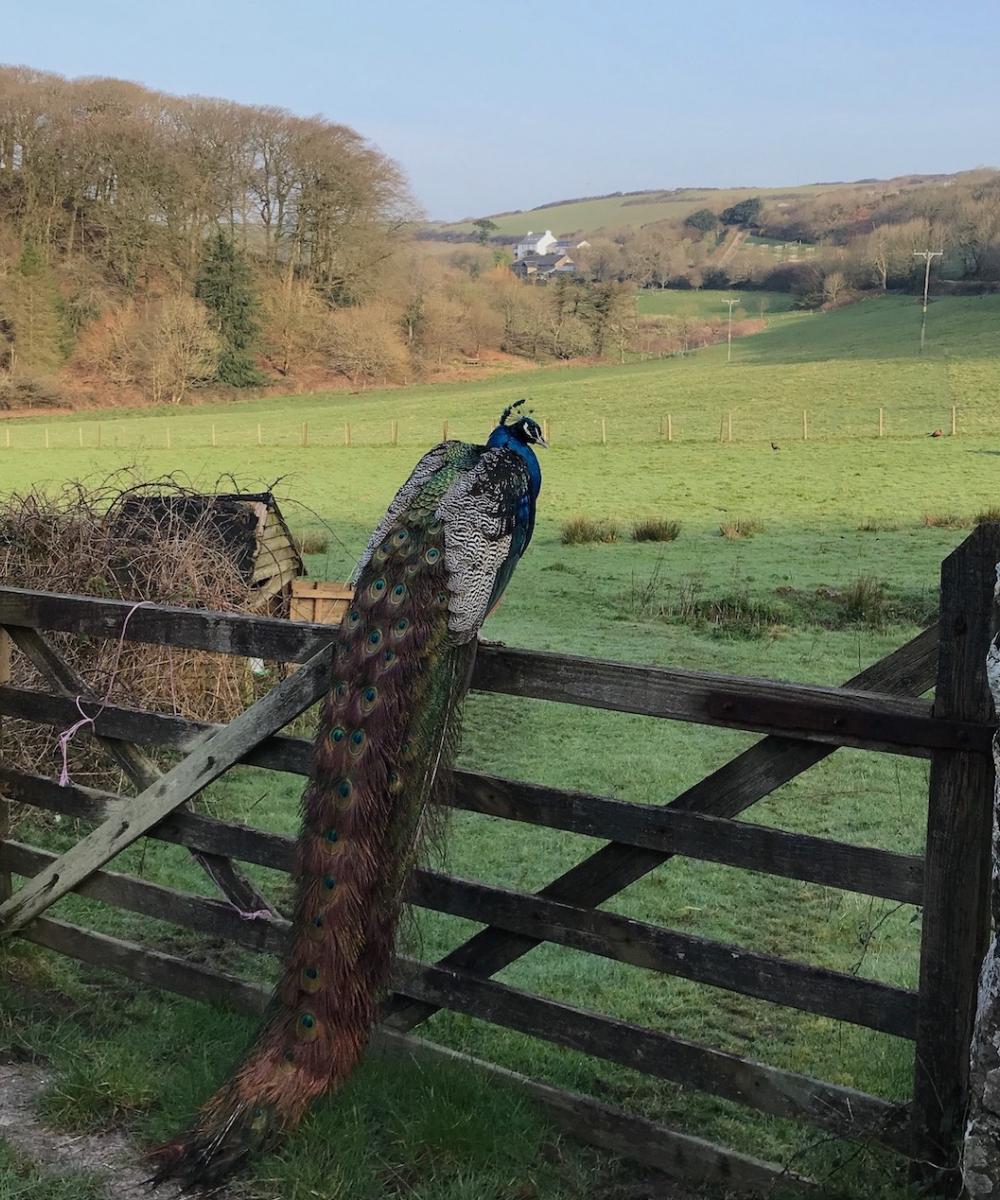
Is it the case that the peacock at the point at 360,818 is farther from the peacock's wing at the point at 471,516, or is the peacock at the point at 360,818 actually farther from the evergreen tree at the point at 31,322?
the evergreen tree at the point at 31,322

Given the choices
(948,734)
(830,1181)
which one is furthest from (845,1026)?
(948,734)

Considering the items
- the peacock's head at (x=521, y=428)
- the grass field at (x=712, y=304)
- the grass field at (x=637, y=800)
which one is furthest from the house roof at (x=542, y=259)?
the peacock's head at (x=521, y=428)

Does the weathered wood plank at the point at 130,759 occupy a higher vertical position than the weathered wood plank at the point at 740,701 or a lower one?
lower

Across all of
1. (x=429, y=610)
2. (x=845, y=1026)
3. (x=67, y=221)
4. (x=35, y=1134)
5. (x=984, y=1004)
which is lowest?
(x=845, y=1026)

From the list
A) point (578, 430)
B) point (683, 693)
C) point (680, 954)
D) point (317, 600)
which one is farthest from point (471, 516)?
point (578, 430)

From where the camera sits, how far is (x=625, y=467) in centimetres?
3622

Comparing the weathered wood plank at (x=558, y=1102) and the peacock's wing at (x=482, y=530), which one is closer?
the weathered wood plank at (x=558, y=1102)

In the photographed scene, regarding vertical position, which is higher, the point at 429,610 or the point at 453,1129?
the point at 429,610

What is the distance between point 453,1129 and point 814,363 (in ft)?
228

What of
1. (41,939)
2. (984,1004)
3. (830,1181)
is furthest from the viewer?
(41,939)

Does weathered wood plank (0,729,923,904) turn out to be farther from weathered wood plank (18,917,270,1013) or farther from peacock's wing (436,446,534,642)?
weathered wood plank (18,917,270,1013)

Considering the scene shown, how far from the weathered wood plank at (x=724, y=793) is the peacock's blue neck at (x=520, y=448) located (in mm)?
1727

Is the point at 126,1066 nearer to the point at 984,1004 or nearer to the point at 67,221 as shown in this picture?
the point at 984,1004

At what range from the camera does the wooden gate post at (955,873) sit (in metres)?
2.99
